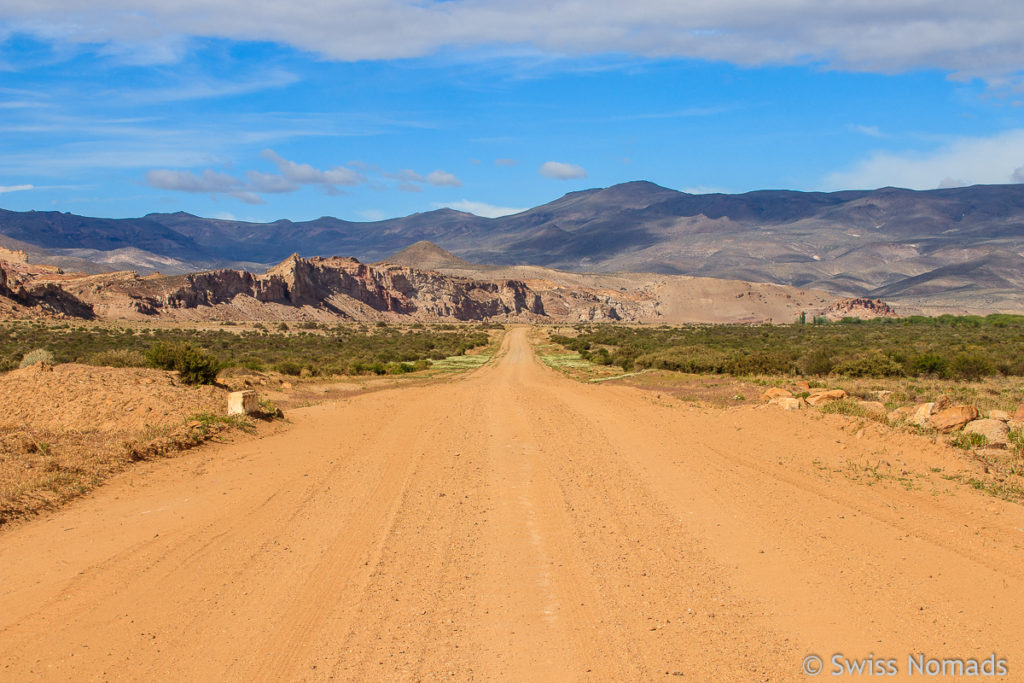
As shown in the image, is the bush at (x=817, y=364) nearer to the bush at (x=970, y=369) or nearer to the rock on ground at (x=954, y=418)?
the bush at (x=970, y=369)

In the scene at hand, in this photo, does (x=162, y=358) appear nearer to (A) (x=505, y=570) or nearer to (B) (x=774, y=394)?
(B) (x=774, y=394)

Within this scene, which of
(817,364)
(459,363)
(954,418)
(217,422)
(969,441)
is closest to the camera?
(969,441)

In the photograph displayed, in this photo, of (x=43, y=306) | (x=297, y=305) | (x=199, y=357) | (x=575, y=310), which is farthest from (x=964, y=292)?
(x=199, y=357)

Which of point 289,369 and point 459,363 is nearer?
point 289,369

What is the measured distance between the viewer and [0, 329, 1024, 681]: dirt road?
19.2ft

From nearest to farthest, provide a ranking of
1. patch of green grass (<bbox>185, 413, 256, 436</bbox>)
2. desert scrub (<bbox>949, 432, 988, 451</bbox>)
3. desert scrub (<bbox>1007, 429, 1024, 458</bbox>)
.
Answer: desert scrub (<bbox>1007, 429, 1024, 458</bbox>), desert scrub (<bbox>949, 432, 988, 451</bbox>), patch of green grass (<bbox>185, 413, 256, 436</bbox>)

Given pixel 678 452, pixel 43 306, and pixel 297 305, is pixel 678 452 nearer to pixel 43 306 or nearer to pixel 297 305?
pixel 43 306

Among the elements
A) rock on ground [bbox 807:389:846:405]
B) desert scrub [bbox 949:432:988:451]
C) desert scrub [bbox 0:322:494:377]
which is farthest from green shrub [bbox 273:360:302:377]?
desert scrub [bbox 949:432:988:451]

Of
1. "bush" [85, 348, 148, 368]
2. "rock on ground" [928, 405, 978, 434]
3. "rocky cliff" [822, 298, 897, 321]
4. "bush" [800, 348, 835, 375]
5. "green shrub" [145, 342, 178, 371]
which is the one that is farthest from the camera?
"rocky cliff" [822, 298, 897, 321]

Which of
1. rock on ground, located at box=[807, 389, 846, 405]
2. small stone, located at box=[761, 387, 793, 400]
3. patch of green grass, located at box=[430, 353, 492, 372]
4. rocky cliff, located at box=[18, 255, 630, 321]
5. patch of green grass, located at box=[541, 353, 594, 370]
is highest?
→ rocky cliff, located at box=[18, 255, 630, 321]

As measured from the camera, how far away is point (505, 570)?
7621 millimetres

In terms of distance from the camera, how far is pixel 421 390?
25.9 m

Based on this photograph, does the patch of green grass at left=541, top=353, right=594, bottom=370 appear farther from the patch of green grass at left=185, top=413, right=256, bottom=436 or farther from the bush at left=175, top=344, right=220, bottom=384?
the patch of green grass at left=185, top=413, right=256, bottom=436

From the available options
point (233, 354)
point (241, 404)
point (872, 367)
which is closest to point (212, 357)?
point (241, 404)
